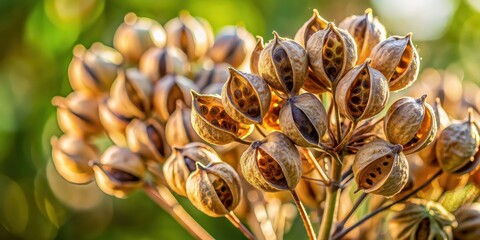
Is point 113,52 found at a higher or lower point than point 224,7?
higher

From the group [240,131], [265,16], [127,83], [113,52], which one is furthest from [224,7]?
[240,131]

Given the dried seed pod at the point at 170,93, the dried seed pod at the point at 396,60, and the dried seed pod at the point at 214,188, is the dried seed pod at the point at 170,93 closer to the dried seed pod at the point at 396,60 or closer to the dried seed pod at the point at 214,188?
the dried seed pod at the point at 214,188

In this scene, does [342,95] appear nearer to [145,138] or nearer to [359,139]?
[359,139]

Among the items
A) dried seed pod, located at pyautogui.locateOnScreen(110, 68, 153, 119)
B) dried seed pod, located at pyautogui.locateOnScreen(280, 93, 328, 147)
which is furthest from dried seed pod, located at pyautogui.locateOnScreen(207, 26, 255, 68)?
dried seed pod, located at pyautogui.locateOnScreen(280, 93, 328, 147)

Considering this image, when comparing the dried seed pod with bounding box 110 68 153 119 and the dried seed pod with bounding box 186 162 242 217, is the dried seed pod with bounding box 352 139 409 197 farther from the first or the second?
the dried seed pod with bounding box 110 68 153 119

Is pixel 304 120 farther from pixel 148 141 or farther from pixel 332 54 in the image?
pixel 148 141

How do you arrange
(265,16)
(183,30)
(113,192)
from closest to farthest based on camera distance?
(113,192), (183,30), (265,16)

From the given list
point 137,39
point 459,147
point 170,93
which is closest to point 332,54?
point 459,147

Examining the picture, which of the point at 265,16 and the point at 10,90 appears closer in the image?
the point at 10,90

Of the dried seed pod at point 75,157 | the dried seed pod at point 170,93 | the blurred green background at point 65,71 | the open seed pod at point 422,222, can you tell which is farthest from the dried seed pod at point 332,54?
the blurred green background at point 65,71
